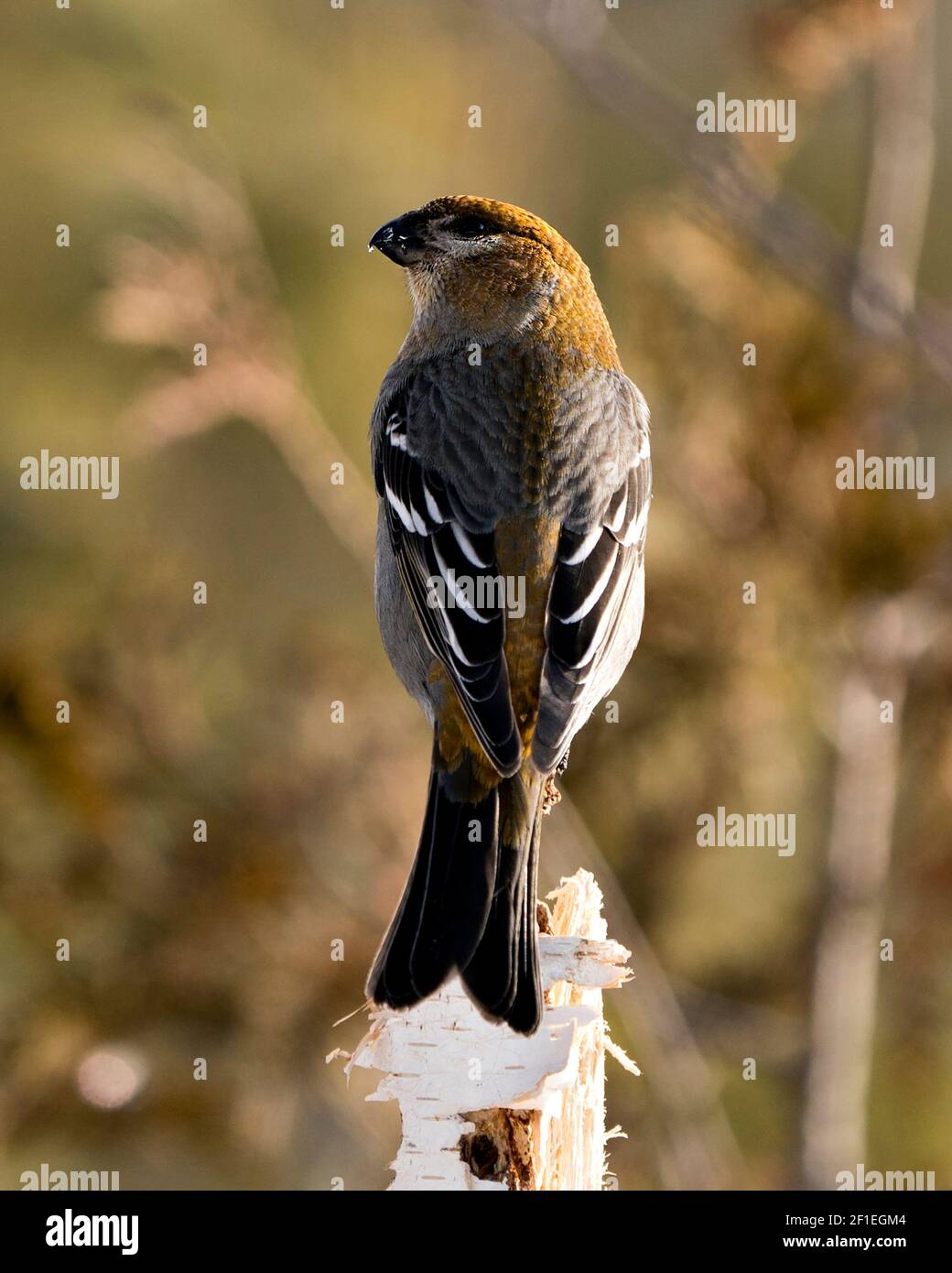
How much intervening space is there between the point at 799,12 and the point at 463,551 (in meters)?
2.73

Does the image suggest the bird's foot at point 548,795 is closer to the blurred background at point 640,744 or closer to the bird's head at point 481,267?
the blurred background at point 640,744

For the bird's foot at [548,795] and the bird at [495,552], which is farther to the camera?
the bird's foot at [548,795]

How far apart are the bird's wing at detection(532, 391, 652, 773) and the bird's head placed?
63cm

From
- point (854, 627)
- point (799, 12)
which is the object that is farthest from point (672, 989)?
point (799, 12)

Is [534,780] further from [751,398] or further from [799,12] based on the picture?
[799,12]

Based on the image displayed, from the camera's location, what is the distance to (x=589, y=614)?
379 cm

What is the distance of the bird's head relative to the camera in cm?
452

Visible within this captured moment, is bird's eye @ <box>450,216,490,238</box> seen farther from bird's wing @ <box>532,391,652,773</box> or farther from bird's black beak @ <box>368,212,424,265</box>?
bird's wing @ <box>532,391,652,773</box>

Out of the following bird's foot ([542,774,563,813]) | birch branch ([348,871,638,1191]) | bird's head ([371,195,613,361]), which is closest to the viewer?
birch branch ([348,871,638,1191])

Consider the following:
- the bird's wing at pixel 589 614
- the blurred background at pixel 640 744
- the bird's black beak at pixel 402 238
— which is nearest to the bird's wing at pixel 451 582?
the bird's wing at pixel 589 614

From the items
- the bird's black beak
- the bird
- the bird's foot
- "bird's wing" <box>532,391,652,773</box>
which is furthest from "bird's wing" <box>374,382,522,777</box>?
the bird's black beak

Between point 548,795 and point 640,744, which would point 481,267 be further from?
point 640,744

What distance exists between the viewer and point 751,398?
5449 millimetres

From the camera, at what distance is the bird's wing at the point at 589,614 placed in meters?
3.66
